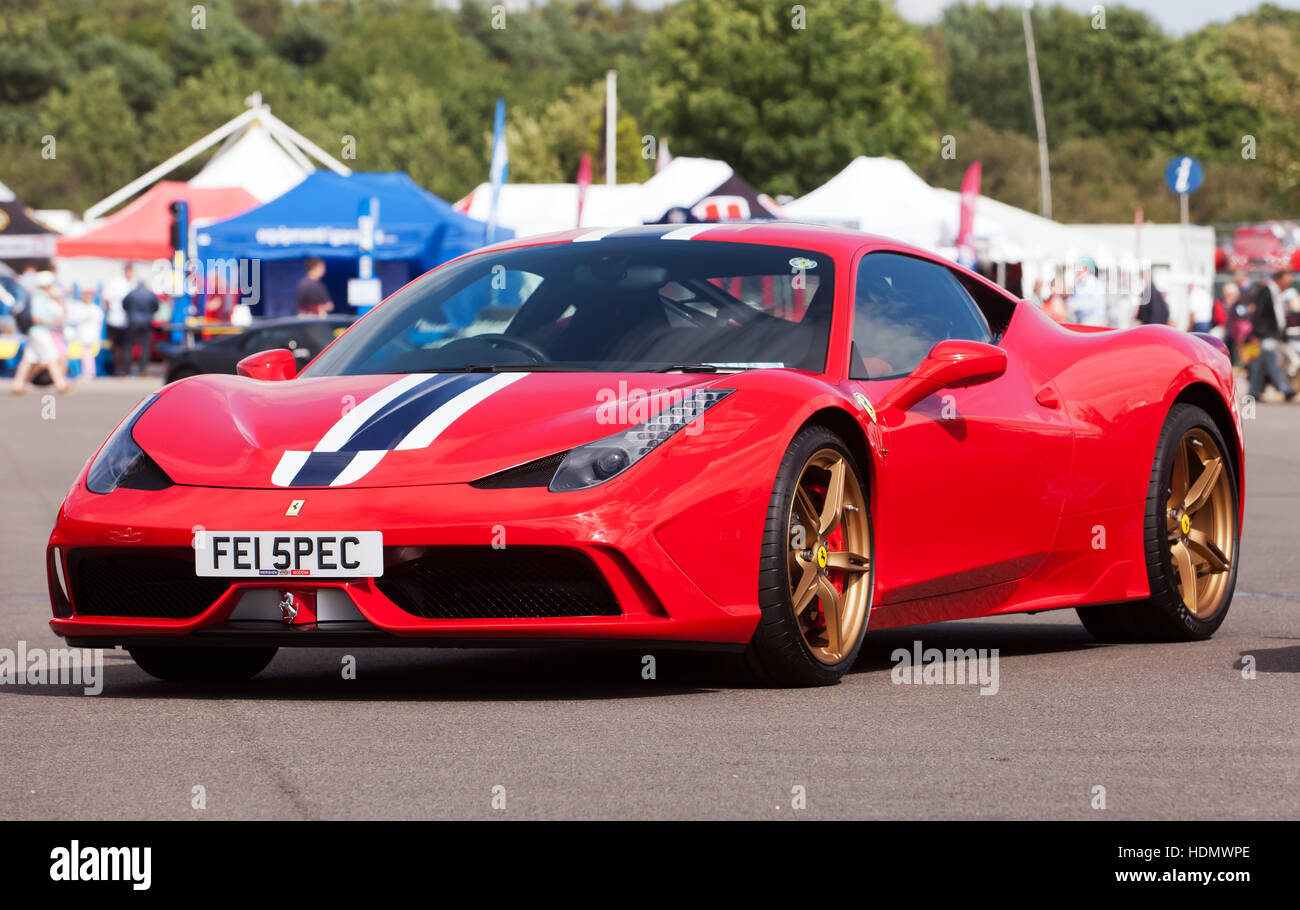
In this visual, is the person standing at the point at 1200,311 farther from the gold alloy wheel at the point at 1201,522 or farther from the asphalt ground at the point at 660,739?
the asphalt ground at the point at 660,739

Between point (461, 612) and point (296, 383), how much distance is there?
1.07m

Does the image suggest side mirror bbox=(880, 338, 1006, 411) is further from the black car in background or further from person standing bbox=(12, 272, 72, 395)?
person standing bbox=(12, 272, 72, 395)

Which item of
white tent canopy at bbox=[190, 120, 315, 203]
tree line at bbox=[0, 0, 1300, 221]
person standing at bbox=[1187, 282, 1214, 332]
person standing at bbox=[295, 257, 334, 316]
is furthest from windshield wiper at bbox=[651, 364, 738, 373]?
tree line at bbox=[0, 0, 1300, 221]

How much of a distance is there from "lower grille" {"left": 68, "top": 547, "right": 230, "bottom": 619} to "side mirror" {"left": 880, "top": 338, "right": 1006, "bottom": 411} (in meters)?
1.96

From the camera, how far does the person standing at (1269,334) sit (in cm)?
2714

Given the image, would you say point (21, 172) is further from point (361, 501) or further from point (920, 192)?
point (361, 501)

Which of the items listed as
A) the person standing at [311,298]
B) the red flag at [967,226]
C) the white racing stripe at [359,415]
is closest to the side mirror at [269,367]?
the white racing stripe at [359,415]

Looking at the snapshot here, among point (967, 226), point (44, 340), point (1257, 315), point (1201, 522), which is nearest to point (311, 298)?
point (44, 340)

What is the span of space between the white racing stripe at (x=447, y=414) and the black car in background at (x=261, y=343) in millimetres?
19692

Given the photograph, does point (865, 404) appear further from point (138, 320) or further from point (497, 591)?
point (138, 320)

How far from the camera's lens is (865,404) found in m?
6.00

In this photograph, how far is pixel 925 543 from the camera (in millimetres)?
6211

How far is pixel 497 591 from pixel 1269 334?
23.5 meters

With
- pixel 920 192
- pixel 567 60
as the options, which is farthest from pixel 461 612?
pixel 567 60
